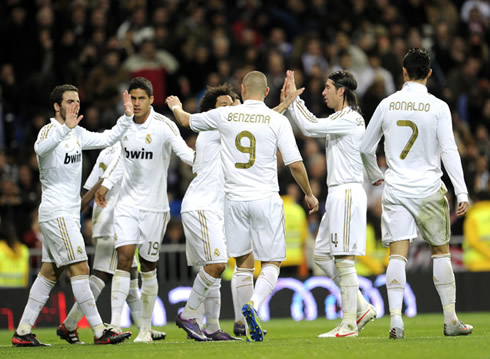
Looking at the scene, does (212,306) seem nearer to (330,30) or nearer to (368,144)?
(368,144)

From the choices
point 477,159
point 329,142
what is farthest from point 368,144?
point 477,159

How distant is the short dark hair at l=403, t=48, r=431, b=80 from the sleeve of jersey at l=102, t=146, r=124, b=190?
3457mm

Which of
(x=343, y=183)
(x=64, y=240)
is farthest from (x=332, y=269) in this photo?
(x=64, y=240)

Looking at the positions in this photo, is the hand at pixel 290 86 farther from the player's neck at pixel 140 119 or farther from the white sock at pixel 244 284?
the white sock at pixel 244 284

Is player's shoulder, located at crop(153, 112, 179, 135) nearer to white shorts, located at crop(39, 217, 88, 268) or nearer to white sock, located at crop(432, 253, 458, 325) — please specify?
white shorts, located at crop(39, 217, 88, 268)

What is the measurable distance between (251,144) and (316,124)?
775 millimetres

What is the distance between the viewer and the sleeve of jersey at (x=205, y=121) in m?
10.5

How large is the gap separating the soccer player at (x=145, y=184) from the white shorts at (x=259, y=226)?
1.13 meters

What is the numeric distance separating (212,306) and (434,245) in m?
2.76

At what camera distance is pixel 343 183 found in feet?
35.9

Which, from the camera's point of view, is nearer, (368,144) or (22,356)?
(22,356)

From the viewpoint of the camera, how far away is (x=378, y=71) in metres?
19.2

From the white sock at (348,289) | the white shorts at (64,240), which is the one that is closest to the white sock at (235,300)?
the white sock at (348,289)

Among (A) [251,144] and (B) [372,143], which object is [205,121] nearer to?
(A) [251,144]
